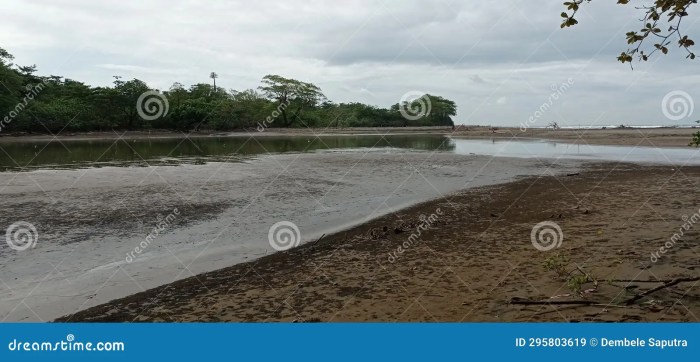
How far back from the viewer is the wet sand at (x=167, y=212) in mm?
7746

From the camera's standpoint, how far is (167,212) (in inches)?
516

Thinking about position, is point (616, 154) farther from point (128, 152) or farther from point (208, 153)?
point (128, 152)

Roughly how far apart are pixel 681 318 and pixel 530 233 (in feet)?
16.2

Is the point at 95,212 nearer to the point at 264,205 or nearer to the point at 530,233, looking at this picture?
the point at 264,205

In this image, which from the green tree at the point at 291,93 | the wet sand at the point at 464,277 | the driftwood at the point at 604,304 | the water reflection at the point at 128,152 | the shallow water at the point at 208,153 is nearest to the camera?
the driftwood at the point at 604,304

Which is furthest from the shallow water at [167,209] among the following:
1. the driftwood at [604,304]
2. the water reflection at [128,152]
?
the driftwood at [604,304]

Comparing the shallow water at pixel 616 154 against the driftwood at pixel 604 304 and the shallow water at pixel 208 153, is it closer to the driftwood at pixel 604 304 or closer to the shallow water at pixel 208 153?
the shallow water at pixel 208 153

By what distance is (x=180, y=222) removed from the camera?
12016mm

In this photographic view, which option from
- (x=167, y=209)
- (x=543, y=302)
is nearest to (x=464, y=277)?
(x=543, y=302)

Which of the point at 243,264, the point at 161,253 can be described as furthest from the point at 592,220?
the point at 161,253

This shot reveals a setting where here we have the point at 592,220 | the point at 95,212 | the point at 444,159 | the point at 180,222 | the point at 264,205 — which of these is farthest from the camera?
the point at 444,159

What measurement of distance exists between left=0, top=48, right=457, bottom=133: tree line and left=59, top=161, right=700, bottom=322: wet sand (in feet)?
109

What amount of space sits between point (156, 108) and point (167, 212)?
7442 cm

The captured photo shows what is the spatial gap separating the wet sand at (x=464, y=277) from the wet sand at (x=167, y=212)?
1122mm
